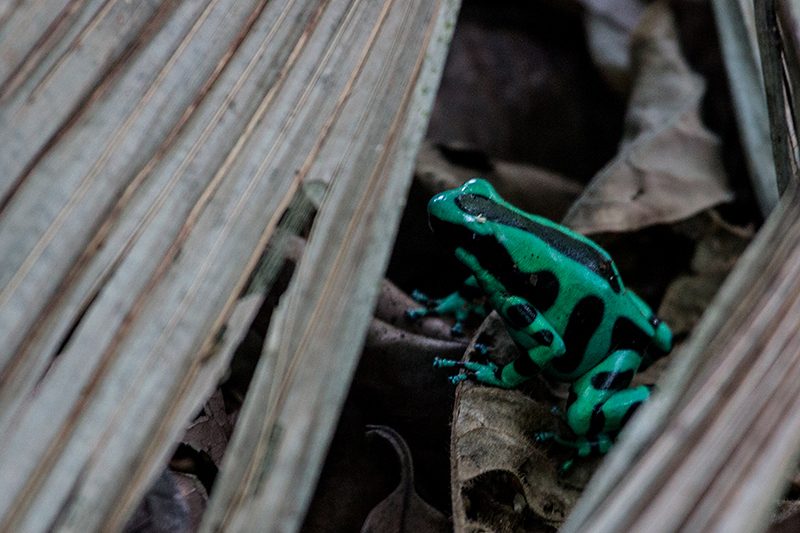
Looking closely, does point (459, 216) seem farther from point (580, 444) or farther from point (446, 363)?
point (580, 444)

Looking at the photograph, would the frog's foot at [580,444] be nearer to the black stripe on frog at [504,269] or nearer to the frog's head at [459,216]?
the black stripe on frog at [504,269]

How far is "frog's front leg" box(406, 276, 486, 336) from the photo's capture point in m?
2.67

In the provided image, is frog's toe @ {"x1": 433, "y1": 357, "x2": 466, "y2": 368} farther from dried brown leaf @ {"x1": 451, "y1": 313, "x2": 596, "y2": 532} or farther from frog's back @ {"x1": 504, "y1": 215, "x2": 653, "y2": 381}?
frog's back @ {"x1": 504, "y1": 215, "x2": 653, "y2": 381}

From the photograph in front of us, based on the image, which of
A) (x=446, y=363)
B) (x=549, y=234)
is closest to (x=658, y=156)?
(x=549, y=234)

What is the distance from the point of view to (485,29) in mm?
4203

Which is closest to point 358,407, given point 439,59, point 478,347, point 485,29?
point 478,347

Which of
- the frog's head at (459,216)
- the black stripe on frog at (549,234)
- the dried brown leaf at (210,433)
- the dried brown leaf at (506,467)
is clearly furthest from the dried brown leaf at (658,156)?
the dried brown leaf at (210,433)

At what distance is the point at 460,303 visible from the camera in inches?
112

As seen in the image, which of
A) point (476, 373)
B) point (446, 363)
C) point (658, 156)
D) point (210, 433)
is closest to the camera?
point (210, 433)

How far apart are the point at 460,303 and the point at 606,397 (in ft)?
2.23

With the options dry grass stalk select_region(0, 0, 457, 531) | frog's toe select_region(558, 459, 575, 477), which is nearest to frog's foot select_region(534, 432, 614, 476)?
frog's toe select_region(558, 459, 575, 477)

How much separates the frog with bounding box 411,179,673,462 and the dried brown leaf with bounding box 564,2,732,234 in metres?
0.31

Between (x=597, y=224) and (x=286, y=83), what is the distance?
164cm

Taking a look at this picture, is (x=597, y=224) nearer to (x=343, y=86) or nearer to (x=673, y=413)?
(x=343, y=86)
